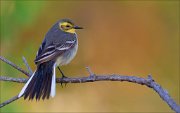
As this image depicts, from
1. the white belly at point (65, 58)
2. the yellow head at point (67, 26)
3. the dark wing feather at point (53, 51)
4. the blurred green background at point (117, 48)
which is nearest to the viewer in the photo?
the dark wing feather at point (53, 51)

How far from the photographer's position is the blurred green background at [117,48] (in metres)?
6.77

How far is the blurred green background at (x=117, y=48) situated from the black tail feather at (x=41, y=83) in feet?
7.80

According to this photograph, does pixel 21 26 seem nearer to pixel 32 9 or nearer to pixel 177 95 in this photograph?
pixel 32 9

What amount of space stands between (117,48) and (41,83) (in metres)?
3.39

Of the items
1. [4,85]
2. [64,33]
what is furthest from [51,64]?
[4,85]

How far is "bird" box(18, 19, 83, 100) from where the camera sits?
12.1ft

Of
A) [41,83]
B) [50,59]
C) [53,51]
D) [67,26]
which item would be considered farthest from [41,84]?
[67,26]

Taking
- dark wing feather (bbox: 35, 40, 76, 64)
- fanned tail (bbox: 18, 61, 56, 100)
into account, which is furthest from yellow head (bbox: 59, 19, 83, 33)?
fanned tail (bbox: 18, 61, 56, 100)

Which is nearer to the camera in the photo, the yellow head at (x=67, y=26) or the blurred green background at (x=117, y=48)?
the yellow head at (x=67, y=26)

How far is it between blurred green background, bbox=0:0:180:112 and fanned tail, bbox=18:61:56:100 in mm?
2384

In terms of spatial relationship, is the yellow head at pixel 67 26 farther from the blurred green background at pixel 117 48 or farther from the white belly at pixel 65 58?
the blurred green background at pixel 117 48

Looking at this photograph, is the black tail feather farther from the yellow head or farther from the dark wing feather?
the yellow head

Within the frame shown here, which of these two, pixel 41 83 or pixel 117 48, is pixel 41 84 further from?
pixel 117 48

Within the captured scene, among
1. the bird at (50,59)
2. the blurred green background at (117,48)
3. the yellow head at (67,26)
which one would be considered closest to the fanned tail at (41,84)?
the bird at (50,59)
